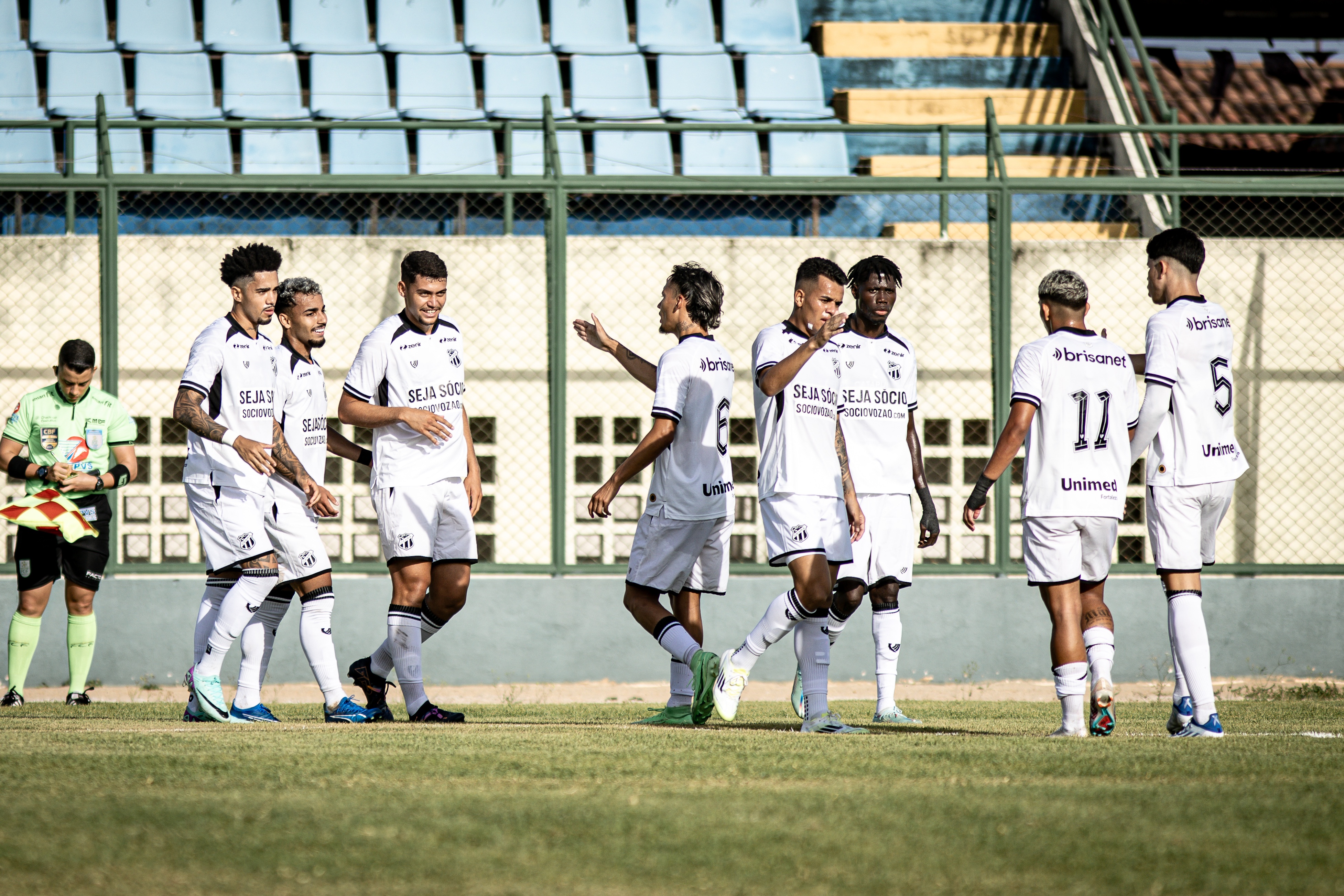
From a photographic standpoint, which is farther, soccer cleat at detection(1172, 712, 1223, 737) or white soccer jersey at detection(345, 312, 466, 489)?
white soccer jersey at detection(345, 312, 466, 489)

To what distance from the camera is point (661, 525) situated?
6473 mm

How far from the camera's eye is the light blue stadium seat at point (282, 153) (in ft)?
44.4

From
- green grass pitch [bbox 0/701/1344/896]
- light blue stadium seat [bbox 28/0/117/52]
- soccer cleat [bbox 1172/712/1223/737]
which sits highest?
light blue stadium seat [bbox 28/0/117/52]

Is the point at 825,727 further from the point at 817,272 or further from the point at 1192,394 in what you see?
the point at 1192,394

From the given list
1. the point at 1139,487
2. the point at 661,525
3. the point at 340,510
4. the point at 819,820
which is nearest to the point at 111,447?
the point at 340,510

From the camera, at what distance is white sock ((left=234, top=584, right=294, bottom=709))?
22.1 ft

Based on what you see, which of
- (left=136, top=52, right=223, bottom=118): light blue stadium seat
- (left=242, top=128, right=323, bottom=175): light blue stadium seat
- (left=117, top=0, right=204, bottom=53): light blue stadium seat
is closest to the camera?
(left=242, top=128, right=323, bottom=175): light blue stadium seat

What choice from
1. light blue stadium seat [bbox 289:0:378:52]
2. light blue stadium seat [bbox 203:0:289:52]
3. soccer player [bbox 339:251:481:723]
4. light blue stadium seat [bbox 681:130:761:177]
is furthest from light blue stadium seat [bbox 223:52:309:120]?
soccer player [bbox 339:251:481:723]

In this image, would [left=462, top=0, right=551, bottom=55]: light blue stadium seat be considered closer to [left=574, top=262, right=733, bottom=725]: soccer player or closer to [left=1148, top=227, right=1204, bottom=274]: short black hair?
[left=574, top=262, right=733, bottom=725]: soccer player

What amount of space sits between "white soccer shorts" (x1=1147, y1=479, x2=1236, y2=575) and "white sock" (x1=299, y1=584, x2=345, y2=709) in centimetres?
400

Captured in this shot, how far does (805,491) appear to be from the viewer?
19.2 ft

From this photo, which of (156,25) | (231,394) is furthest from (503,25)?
(231,394)

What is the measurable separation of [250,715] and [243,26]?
35.9 ft

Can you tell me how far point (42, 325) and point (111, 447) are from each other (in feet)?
10.2
